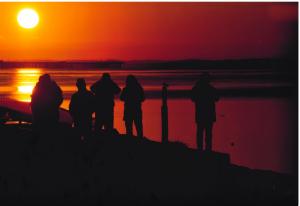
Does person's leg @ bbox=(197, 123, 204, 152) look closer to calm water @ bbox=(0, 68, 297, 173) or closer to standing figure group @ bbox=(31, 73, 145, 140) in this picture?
standing figure group @ bbox=(31, 73, 145, 140)

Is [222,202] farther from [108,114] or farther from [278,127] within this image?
[278,127]

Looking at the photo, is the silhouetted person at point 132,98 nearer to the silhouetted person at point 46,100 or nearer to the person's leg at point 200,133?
the person's leg at point 200,133

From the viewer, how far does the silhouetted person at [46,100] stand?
39.9ft

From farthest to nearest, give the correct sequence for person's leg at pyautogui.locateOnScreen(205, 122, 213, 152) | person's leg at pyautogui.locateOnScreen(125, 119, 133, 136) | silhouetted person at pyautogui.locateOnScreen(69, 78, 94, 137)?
person's leg at pyautogui.locateOnScreen(125, 119, 133, 136)
person's leg at pyautogui.locateOnScreen(205, 122, 213, 152)
silhouetted person at pyautogui.locateOnScreen(69, 78, 94, 137)

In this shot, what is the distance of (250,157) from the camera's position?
17312 mm

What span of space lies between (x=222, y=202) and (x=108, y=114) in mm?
4318

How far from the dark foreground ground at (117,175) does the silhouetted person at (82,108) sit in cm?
24

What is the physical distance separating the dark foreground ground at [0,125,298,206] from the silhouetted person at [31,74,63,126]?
283 mm

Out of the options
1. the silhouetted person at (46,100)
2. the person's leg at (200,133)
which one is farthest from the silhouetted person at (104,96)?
the person's leg at (200,133)

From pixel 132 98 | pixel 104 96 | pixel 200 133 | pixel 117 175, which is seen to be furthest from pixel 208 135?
pixel 117 175

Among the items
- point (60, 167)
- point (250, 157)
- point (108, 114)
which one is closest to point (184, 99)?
point (250, 157)

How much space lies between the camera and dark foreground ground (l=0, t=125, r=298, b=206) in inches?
363

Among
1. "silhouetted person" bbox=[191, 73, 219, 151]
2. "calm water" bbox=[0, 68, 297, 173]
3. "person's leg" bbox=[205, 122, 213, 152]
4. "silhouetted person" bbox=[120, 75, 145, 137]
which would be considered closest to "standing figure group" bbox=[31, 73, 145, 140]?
"silhouetted person" bbox=[120, 75, 145, 137]

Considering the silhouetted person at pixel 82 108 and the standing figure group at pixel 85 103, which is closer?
the standing figure group at pixel 85 103
